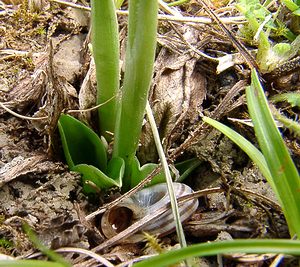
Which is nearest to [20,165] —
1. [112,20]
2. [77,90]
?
[77,90]

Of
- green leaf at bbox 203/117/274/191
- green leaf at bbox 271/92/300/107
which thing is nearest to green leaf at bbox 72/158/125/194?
green leaf at bbox 203/117/274/191

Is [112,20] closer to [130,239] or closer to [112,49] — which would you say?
[112,49]

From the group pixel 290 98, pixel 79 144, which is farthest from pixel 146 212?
pixel 290 98

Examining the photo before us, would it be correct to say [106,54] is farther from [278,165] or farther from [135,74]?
[278,165]

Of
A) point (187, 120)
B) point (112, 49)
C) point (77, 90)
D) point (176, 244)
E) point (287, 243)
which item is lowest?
point (176, 244)

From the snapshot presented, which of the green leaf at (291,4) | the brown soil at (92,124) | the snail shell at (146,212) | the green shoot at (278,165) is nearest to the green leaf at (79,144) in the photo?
the brown soil at (92,124)

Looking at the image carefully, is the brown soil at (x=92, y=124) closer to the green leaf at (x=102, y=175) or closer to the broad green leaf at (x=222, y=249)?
the green leaf at (x=102, y=175)
